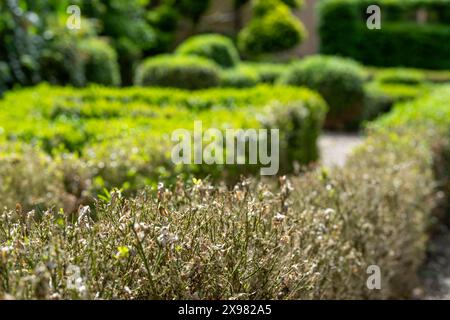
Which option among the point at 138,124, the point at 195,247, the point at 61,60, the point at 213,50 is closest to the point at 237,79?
the point at 213,50

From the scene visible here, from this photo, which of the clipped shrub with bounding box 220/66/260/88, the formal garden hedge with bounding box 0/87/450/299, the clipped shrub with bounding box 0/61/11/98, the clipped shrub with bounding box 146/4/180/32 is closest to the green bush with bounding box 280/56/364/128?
the clipped shrub with bounding box 220/66/260/88

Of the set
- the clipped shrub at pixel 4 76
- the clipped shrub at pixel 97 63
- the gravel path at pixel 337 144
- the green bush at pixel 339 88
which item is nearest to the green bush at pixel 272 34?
the green bush at pixel 339 88

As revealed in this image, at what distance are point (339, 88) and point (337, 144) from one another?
2252 millimetres

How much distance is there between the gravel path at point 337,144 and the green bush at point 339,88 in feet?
1.73

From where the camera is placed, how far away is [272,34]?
25938 mm

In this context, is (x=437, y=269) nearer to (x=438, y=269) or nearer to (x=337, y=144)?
(x=438, y=269)

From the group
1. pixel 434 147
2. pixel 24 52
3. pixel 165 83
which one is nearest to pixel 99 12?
pixel 165 83

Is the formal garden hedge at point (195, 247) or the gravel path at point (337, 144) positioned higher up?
the formal garden hedge at point (195, 247)

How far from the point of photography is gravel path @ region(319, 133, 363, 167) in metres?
11.8

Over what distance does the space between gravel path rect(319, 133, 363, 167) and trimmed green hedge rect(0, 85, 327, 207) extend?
1893 millimetres

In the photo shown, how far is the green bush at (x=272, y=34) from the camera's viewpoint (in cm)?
2605

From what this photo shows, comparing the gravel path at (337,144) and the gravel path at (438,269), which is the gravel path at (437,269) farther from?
the gravel path at (337,144)

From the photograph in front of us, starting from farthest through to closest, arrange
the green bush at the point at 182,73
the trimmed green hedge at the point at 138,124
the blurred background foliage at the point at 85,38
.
Result: the green bush at the point at 182,73, the blurred background foliage at the point at 85,38, the trimmed green hedge at the point at 138,124
